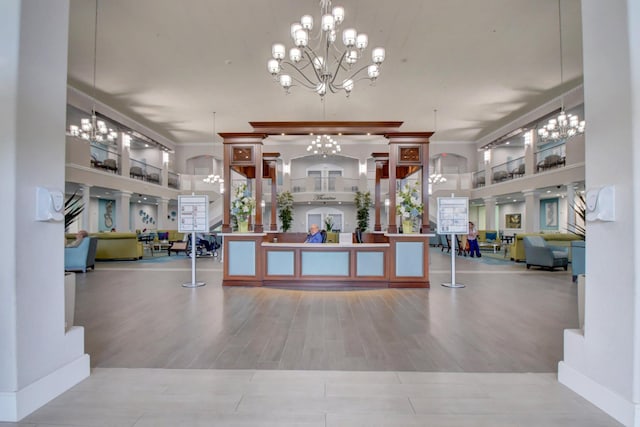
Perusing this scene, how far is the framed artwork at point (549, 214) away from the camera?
15.3 meters

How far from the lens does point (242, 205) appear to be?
19.2ft

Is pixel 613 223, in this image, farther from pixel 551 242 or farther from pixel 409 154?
pixel 551 242

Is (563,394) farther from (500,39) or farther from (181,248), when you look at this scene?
(181,248)

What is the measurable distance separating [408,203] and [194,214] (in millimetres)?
3880

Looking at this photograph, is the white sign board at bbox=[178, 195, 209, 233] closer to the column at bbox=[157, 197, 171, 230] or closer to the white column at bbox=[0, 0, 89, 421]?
the white column at bbox=[0, 0, 89, 421]

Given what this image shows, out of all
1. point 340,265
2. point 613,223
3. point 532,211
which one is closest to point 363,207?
point 532,211

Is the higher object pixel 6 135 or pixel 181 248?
pixel 6 135

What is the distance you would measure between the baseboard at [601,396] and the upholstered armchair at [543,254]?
640 cm

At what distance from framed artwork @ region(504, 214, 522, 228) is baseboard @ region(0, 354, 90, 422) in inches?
759

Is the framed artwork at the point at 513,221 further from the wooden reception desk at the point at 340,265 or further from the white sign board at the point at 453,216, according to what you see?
the wooden reception desk at the point at 340,265

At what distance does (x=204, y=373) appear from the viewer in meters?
2.20

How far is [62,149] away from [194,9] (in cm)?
505

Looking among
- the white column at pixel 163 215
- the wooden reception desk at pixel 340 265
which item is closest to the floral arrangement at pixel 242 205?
the wooden reception desk at pixel 340 265

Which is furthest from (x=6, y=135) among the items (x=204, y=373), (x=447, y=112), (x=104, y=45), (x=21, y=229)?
(x=447, y=112)
